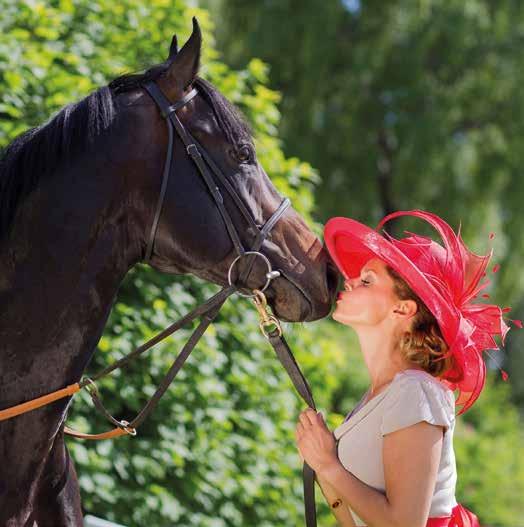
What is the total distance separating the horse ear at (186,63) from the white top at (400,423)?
91 cm

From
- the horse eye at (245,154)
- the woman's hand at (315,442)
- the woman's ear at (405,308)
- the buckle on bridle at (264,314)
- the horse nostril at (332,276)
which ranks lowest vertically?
the woman's hand at (315,442)

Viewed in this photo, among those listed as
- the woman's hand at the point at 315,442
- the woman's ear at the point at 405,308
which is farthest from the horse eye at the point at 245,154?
the woman's hand at the point at 315,442

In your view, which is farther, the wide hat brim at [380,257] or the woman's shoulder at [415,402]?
the wide hat brim at [380,257]

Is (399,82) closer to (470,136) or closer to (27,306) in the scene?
(470,136)

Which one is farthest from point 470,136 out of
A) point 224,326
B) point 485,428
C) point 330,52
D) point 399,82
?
point 224,326

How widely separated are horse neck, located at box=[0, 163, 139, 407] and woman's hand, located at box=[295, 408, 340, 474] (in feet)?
1.84

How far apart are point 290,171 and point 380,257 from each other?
209 centimetres

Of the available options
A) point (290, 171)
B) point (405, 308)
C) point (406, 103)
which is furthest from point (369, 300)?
point (406, 103)

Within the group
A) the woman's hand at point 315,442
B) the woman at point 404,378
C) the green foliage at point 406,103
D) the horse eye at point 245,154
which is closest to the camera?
the woman at point 404,378

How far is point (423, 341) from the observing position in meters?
1.98

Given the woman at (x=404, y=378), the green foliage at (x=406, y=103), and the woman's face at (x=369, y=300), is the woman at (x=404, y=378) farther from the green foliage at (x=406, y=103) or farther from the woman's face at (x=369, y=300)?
the green foliage at (x=406, y=103)

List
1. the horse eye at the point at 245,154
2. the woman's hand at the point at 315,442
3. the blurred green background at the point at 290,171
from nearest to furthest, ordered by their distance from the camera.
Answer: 1. the woman's hand at the point at 315,442
2. the horse eye at the point at 245,154
3. the blurred green background at the point at 290,171

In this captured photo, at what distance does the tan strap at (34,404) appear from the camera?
6.26 feet

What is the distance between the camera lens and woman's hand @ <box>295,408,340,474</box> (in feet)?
6.18
